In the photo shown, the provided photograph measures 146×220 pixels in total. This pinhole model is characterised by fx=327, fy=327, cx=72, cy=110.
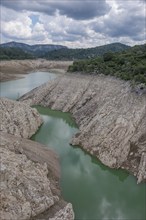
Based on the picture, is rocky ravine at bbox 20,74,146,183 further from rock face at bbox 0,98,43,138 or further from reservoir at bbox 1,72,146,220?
rock face at bbox 0,98,43,138

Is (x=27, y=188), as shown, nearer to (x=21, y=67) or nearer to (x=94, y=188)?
(x=94, y=188)

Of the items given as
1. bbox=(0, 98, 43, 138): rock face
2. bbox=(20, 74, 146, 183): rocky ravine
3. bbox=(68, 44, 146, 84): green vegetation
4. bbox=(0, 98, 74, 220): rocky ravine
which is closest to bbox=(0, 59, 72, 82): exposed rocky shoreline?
bbox=(68, 44, 146, 84): green vegetation

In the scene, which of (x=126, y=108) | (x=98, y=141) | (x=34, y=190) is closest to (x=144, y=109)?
(x=126, y=108)

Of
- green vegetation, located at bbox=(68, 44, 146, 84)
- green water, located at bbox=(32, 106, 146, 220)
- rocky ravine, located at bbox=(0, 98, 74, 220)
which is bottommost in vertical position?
green water, located at bbox=(32, 106, 146, 220)

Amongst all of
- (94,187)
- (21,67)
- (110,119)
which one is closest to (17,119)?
(110,119)

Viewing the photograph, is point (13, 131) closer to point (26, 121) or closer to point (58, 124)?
point (26, 121)

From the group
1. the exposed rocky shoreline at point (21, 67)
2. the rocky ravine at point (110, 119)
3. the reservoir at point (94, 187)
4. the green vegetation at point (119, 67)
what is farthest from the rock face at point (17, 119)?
the exposed rocky shoreline at point (21, 67)
